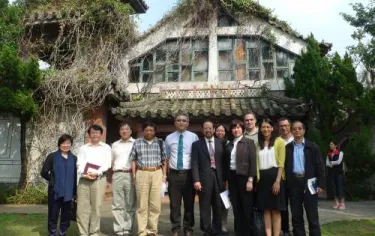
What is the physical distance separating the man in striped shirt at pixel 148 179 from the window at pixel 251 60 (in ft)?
20.6

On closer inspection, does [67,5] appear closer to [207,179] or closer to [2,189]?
[2,189]

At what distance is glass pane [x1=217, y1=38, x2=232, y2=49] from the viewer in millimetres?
11609

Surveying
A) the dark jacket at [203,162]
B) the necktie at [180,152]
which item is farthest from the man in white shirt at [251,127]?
the necktie at [180,152]

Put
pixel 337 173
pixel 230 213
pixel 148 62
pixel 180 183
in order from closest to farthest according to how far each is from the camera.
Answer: pixel 180 183 < pixel 230 213 < pixel 337 173 < pixel 148 62

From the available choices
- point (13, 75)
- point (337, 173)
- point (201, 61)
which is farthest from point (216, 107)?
point (13, 75)

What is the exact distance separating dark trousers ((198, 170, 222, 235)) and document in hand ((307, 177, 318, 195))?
1336 millimetres

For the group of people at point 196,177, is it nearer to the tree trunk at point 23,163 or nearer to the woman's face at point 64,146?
the woman's face at point 64,146

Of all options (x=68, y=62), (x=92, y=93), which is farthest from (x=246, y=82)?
(x=68, y=62)

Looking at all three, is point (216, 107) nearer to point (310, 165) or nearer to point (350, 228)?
point (350, 228)

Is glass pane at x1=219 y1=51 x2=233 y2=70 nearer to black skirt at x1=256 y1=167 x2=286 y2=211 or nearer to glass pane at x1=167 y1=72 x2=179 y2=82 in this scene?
glass pane at x1=167 y1=72 x2=179 y2=82

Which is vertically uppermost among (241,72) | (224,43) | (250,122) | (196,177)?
(224,43)

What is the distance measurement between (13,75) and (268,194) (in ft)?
21.5

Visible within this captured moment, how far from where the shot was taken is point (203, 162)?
5406 millimetres

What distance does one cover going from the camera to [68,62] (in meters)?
11.0
